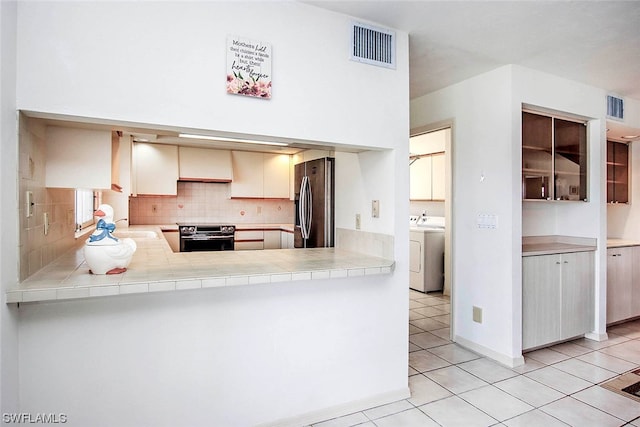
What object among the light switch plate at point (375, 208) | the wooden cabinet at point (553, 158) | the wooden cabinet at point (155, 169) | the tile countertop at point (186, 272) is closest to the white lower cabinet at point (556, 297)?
the wooden cabinet at point (553, 158)

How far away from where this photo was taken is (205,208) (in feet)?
18.7

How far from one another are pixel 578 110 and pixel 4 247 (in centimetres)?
437

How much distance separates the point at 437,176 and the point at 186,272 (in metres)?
4.68

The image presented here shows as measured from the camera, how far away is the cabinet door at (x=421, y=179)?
5.80 m

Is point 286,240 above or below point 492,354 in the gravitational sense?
above

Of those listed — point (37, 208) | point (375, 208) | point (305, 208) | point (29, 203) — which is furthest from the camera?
point (305, 208)

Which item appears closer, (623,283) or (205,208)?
(623,283)

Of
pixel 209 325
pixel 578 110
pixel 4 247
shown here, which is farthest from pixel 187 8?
pixel 578 110

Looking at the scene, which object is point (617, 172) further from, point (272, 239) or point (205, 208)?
point (205, 208)

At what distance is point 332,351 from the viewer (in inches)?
88.0

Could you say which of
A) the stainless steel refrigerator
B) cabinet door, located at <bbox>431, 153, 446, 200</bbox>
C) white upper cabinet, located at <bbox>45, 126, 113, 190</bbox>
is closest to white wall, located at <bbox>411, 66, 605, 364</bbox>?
the stainless steel refrigerator

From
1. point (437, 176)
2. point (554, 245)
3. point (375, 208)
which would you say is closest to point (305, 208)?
point (375, 208)

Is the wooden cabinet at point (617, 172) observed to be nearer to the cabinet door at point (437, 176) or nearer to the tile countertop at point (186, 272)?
the cabinet door at point (437, 176)

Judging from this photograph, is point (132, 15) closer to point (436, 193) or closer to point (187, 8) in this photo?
point (187, 8)
